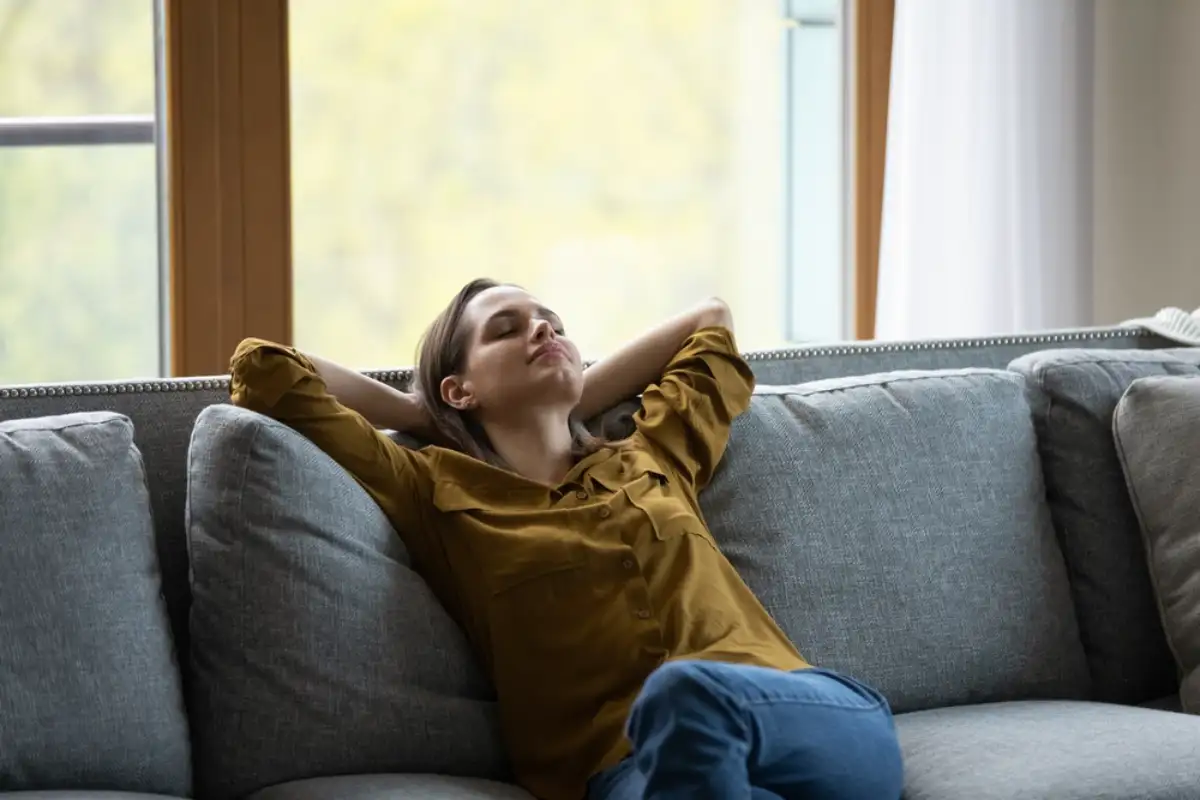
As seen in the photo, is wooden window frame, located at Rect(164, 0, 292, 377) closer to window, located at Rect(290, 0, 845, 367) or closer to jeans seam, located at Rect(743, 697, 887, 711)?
window, located at Rect(290, 0, 845, 367)

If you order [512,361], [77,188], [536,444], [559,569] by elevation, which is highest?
[77,188]

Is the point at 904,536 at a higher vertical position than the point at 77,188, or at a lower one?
lower

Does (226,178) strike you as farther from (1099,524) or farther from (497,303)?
(1099,524)

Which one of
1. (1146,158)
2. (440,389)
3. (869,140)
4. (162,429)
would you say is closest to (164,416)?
(162,429)

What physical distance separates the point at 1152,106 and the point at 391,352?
1768mm

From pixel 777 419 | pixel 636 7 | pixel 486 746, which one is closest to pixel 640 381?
pixel 777 419

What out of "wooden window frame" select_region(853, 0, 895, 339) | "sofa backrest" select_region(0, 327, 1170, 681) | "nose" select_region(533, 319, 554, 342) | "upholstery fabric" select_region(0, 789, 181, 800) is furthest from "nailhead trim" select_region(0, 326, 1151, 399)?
"wooden window frame" select_region(853, 0, 895, 339)

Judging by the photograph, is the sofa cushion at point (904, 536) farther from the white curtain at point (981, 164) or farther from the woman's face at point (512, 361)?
the white curtain at point (981, 164)

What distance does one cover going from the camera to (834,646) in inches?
80.9

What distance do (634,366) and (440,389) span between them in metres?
0.29

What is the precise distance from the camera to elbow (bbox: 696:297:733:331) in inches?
88.3

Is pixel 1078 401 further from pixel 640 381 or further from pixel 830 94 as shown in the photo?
pixel 830 94

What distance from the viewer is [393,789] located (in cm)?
169

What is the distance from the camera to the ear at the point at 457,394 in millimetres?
2072
